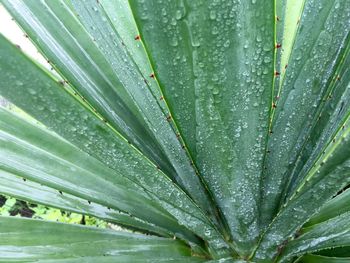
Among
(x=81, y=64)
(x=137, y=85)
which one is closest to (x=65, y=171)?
(x=81, y=64)

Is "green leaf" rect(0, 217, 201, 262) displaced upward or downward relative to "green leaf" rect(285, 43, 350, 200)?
downward

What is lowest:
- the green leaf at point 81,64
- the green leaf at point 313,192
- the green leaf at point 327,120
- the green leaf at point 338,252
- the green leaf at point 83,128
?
the green leaf at point 313,192

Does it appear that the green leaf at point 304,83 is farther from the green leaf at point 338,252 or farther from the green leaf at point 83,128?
the green leaf at point 338,252

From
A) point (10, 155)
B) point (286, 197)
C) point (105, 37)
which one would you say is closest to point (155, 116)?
point (105, 37)

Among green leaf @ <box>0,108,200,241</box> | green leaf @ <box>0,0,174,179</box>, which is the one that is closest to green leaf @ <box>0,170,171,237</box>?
green leaf @ <box>0,108,200,241</box>

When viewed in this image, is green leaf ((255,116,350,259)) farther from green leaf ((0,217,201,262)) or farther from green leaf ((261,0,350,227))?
green leaf ((0,217,201,262))

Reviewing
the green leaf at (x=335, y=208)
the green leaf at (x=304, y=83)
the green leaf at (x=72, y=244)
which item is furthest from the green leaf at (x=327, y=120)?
the green leaf at (x=72, y=244)
